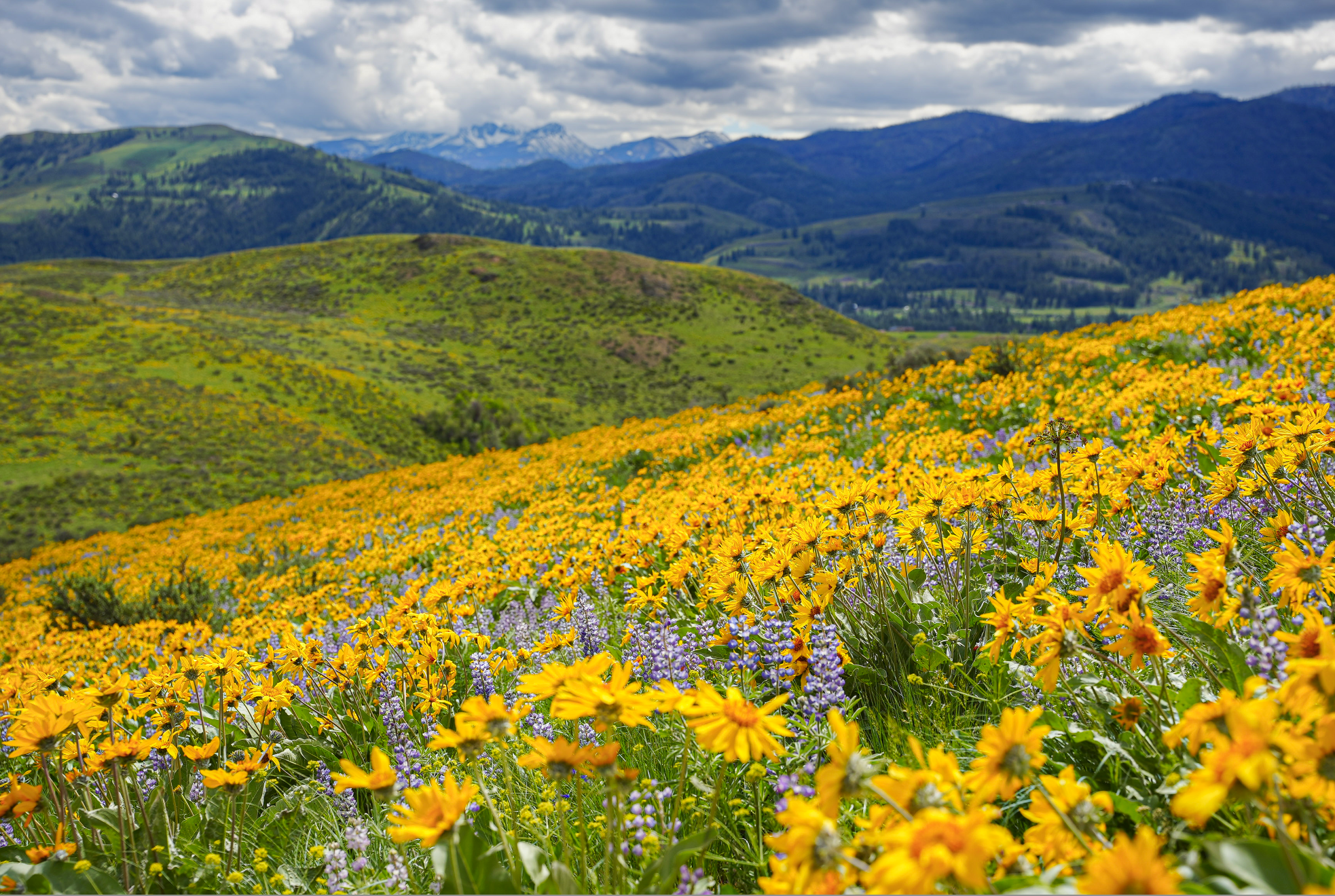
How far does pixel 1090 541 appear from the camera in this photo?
324cm

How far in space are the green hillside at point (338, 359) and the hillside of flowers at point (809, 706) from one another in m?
31.0

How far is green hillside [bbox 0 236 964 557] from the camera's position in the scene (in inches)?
1313

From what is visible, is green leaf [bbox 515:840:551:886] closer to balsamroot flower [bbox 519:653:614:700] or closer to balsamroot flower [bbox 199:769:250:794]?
balsamroot flower [bbox 519:653:614:700]

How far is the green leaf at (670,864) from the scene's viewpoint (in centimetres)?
170

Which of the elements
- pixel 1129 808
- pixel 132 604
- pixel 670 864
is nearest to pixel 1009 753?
pixel 1129 808

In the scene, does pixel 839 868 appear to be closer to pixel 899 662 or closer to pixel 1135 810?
pixel 1135 810

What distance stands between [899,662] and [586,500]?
304 inches

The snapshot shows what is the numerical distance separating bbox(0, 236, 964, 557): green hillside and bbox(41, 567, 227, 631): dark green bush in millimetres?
Result: 21758

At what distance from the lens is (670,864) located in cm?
176

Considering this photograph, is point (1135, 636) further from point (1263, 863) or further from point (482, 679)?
point (482, 679)

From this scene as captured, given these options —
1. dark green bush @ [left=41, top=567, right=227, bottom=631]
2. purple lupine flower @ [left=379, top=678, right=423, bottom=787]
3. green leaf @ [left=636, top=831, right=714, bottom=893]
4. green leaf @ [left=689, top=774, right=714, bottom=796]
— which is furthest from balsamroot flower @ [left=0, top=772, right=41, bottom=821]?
dark green bush @ [left=41, top=567, right=227, bottom=631]

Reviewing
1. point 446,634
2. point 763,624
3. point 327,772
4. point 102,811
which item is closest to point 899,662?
point 763,624

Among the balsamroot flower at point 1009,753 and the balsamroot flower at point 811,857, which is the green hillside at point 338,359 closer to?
the balsamroot flower at point 811,857

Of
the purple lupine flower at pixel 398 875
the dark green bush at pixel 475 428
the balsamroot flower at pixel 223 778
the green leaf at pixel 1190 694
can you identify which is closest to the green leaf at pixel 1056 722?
the green leaf at pixel 1190 694
